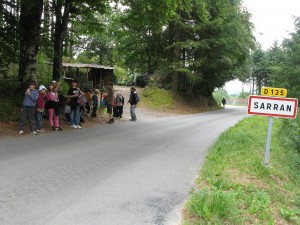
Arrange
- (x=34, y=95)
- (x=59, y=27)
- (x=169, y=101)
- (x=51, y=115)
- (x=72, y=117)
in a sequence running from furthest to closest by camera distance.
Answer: (x=169, y=101) → (x=59, y=27) → (x=72, y=117) → (x=51, y=115) → (x=34, y=95)

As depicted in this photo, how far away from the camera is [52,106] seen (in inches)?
507

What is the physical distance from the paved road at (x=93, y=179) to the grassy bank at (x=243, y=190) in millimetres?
343

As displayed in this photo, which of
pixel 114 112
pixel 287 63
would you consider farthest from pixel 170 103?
pixel 114 112

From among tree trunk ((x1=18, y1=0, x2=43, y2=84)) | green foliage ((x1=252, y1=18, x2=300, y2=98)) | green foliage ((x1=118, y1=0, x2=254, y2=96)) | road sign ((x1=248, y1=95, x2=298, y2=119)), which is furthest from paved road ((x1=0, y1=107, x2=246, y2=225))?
green foliage ((x1=118, y1=0, x2=254, y2=96))

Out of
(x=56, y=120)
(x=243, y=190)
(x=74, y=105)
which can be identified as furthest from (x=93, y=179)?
(x=74, y=105)

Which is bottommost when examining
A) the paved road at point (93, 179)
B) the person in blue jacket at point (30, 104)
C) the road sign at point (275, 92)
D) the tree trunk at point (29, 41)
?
the paved road at point (93, 179)

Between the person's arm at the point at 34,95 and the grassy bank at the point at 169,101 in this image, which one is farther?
the grassy bank at the point at 169,101

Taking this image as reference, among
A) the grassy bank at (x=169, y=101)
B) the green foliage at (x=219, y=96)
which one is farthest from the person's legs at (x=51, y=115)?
the green foliage at (x=219, y=96)

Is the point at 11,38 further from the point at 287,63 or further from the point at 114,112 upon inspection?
the point at 287,63

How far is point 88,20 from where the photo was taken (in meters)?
19.7

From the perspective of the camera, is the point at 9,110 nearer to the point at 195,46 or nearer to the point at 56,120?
the point at 56,120

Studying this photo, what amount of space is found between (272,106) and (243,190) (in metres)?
2.58

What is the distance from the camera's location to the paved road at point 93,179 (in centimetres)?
500

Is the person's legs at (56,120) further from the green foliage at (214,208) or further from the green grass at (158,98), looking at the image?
the green grass at (158,98)
